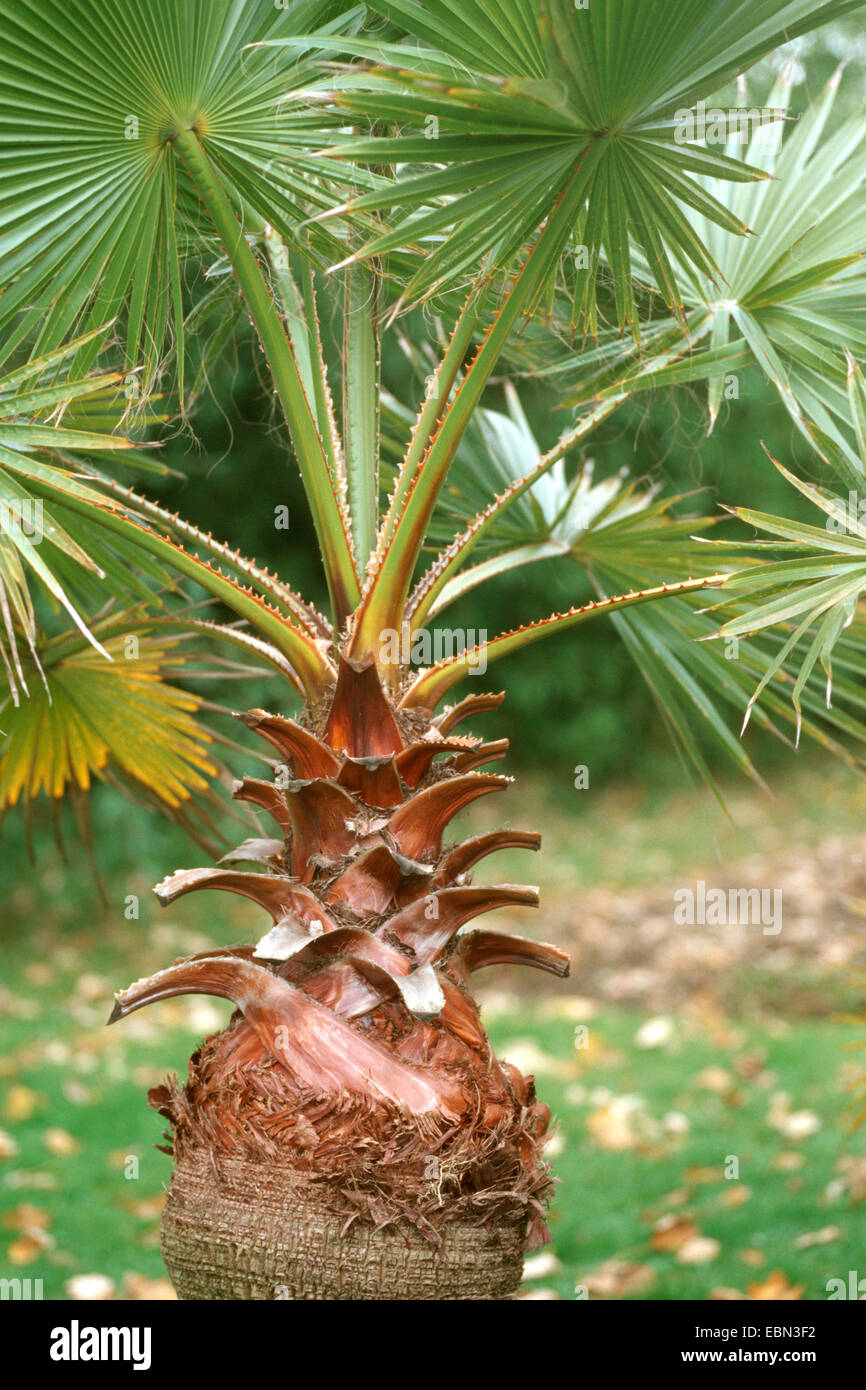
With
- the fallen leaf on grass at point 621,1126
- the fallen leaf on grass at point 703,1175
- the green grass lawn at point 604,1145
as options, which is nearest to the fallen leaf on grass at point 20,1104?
the green grass lawn at point 604,1145

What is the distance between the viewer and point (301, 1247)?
1655 mm

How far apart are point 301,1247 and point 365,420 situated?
1.33 metres

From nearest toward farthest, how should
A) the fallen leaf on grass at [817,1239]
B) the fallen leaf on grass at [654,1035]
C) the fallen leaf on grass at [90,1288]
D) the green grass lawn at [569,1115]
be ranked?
the fallen leaf on grass at [90,1288], the fallen leaf on grass at [817,1239], the green grass lawn at [569,1115], the fallen leaf on grass at [654,1035]

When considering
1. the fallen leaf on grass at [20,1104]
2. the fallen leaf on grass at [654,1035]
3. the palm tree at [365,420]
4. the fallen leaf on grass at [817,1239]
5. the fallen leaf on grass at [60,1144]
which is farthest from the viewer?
the fallen leaf on grass at [654,1035]

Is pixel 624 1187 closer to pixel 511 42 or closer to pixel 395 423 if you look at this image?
pixel 395 423

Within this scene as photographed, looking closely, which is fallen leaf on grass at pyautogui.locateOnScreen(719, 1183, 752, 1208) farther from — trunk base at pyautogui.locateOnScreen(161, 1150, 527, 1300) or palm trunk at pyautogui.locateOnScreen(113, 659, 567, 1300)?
trunk base at pyautogui.locateOnScreen(161, 1150, 527, 1300)

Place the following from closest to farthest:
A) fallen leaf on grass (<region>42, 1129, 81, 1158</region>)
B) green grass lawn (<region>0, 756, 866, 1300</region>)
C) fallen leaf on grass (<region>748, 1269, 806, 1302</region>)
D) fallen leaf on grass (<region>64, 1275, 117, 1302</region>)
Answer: fallen leaf on grass (<region>748, 1269, 806, 1302</region>) → fallen leaf on grass (<region>64, 1275, 117, 1302</region>) → green grass lawn (<region>0, 756, 866, 1300</region>) → fallen leaf on grass (<region>42, 1129, 81, 1158</region>)

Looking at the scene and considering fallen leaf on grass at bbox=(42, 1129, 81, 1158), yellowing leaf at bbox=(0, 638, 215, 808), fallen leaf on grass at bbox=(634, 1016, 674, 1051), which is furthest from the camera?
fallen leaf on grass at bbox=(634, 1016, 674, 1051)

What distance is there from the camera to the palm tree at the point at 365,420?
1.59 m

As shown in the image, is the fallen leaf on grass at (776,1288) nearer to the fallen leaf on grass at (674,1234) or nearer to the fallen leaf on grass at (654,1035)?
the fallen leaf on grass at (674,1234)

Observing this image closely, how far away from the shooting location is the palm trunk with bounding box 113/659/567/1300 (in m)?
1.67

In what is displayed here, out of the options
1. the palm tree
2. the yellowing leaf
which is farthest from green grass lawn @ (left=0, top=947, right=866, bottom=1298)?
the palm tree
